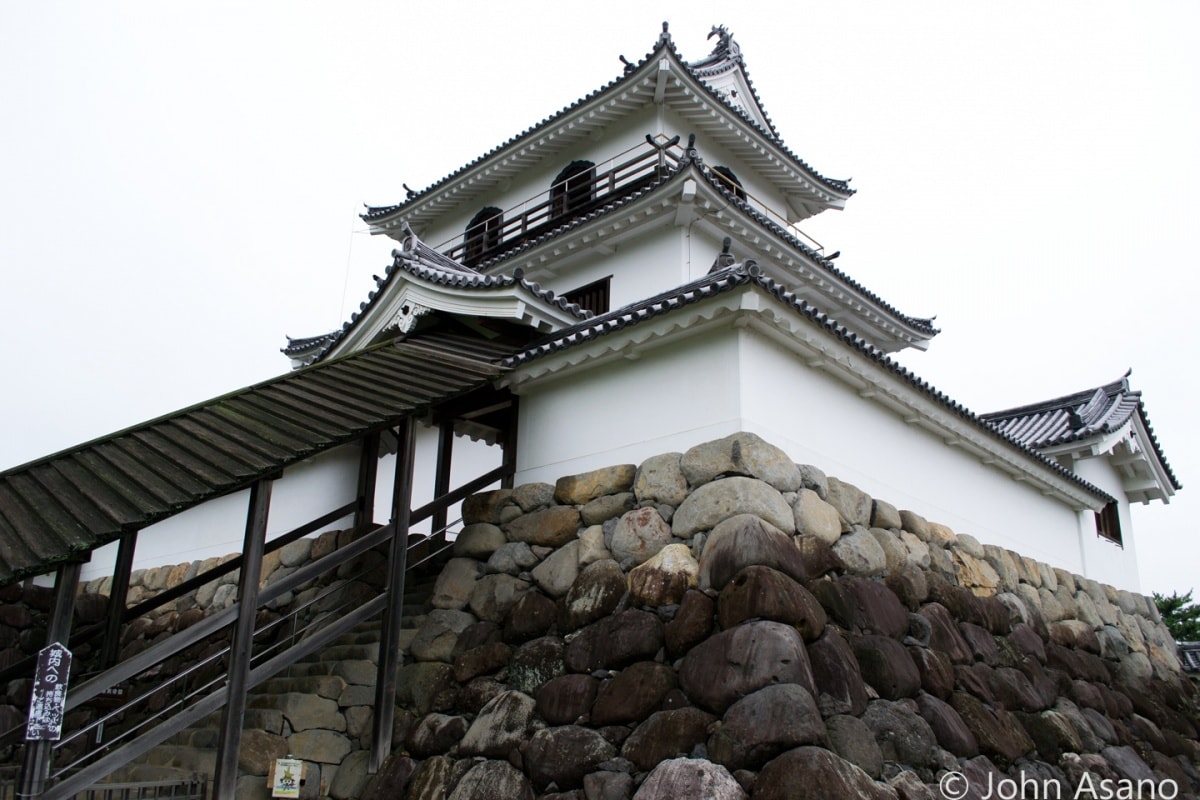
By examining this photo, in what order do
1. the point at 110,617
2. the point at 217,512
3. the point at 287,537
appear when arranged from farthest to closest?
the point at 217,512 → the point at 287,537 → the point at 110,617

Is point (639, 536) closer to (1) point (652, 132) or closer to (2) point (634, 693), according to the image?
(2) point (634, 693)

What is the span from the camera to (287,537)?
8.22 m

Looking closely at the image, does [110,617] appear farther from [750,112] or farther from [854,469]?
[750,112]

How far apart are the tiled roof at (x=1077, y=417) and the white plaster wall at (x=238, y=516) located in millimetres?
9250

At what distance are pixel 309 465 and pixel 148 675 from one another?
9.39 feet

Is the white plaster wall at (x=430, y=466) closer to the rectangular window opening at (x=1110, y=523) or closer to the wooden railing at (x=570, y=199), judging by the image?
the wooden railing at (x=570, y=199)

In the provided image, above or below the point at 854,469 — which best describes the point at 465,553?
below

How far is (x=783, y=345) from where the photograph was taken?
6863 mm

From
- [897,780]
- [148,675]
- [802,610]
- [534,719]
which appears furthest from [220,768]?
[148,675]

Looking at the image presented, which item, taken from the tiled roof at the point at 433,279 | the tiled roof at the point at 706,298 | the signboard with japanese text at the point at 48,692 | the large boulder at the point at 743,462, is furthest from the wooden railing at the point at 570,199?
the signboard with japanese text at the point at 48,692

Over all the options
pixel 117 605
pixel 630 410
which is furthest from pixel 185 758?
pixel 630 410

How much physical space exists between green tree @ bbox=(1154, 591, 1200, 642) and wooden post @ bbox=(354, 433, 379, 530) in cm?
2316

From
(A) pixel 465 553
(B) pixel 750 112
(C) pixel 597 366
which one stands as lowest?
(A) pixel 465 553

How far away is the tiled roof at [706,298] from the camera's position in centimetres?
619
